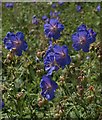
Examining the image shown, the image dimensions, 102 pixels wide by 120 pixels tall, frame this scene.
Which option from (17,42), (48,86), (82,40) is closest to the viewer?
(48,86)

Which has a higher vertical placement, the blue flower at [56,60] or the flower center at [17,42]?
the flower center at [17,42]

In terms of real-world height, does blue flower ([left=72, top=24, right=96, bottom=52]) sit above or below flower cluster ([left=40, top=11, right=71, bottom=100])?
above

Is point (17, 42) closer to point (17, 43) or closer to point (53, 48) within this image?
point (17, 43)

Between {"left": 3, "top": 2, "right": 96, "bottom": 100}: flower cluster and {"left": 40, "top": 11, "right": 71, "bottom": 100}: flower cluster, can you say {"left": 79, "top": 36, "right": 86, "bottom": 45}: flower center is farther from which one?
{"left": 40, "top": 11, "right": 71, "bottom": 100}: flower cluster

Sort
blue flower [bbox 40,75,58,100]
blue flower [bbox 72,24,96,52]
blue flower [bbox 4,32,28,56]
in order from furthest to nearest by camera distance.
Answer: blue flower [bbox 4,32,28,56]
blue flower [bbox 72,24,96,52]
blue flower [bbox 40,75,58,100]

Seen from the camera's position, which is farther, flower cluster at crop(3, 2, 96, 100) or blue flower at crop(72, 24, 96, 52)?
blue flower at crop(72, 24, 96, 52)

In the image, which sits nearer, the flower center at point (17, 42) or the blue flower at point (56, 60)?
A: the blue flower at point (56, 60)

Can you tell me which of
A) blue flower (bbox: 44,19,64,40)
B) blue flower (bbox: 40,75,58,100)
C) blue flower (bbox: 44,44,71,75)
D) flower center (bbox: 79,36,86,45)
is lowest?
blue flower (bbox: 40,75,58,100)

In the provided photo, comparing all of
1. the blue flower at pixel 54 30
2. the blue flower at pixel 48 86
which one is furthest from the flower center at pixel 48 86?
the blue flower at pixel 54 30

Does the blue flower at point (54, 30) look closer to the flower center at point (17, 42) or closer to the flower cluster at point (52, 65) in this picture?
the flower center at point (17, 42)

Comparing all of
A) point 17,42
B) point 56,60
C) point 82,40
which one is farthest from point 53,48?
point 17,42

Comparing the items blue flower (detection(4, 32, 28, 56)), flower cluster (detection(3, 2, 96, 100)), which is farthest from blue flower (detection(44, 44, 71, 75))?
blue flower (detection(4, 32, 28, 56))

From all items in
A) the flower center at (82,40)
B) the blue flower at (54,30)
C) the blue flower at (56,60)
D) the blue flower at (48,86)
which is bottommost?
the blue flower at (48,86)
